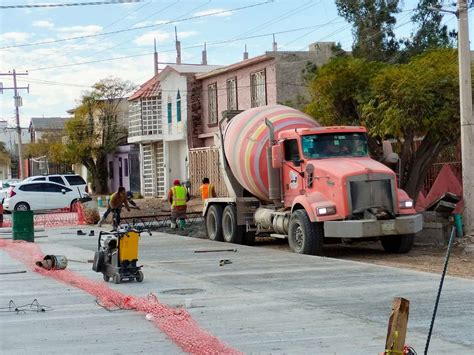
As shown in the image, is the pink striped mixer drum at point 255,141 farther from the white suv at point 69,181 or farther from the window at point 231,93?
the white suv at point 69,181

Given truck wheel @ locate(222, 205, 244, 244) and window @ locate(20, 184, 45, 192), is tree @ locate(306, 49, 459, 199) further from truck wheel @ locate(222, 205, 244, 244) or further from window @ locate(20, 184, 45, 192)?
window @ locate(20, 184, 45, 192)

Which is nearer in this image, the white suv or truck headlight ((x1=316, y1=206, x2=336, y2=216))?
truck headlight ((x1=316, y1=206, x2=336, y2=216))

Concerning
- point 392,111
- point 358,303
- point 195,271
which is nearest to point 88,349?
point 358,303

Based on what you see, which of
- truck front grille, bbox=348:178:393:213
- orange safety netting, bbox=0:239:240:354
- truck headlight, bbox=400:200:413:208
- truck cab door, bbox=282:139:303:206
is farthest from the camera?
truck cab door, bbox=282:139:303:206

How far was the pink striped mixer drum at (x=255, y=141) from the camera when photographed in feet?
63.8

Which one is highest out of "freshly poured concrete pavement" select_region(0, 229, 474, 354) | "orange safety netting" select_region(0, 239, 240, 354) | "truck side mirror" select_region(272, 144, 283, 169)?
"truck side mirror" select_region(272, 144, 283, 169)

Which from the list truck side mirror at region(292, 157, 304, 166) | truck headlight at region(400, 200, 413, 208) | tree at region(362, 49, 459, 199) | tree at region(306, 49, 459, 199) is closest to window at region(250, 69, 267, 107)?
tree at region(306, 49, 459, 199)

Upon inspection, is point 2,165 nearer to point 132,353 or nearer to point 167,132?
point 167,132

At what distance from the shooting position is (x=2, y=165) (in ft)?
315

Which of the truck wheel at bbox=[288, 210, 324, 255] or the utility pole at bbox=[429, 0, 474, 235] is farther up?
the utility pole at bbox=[429, 0, 474, 235]

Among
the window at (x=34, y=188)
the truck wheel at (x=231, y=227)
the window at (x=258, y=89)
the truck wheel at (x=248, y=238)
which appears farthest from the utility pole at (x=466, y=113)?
the window at (x=34, y=188)

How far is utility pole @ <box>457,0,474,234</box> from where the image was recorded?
17594mm

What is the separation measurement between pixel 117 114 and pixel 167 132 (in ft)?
38.4

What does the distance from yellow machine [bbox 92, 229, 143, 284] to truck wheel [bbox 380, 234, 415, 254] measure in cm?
675
